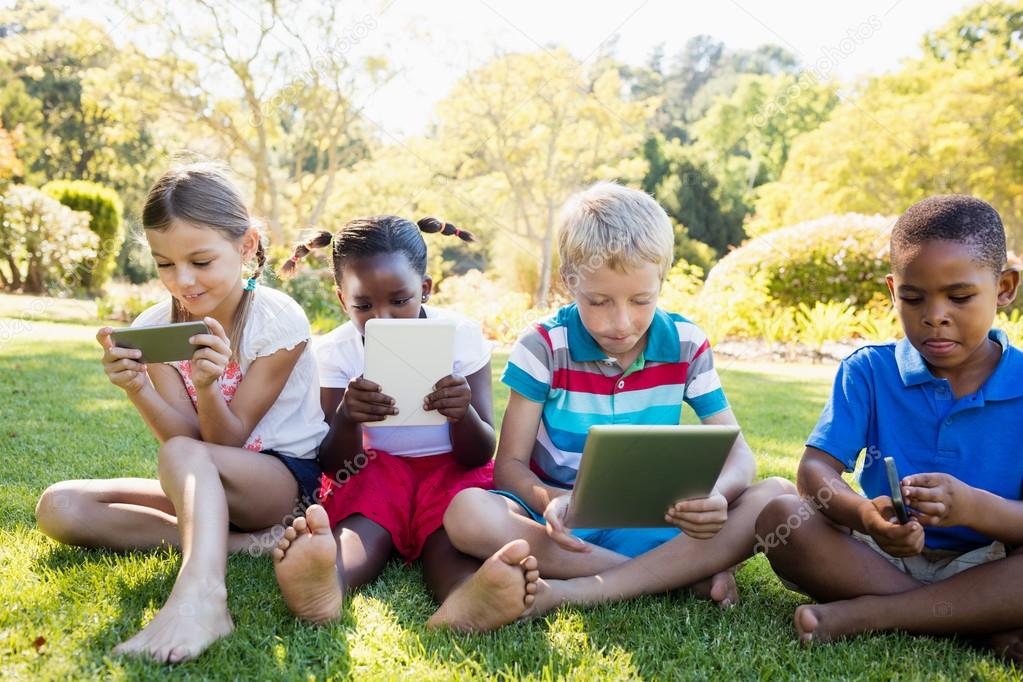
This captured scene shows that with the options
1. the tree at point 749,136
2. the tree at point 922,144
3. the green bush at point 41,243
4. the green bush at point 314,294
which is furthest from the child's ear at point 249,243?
the tree at point 749,136

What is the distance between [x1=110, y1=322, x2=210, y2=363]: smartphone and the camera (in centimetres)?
239

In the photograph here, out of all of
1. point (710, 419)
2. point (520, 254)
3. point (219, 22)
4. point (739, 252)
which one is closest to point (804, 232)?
point (739, 252)

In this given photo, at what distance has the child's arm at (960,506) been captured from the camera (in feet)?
6.39

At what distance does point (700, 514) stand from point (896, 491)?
51 cm

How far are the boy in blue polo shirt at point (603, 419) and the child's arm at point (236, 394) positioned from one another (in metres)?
0.73

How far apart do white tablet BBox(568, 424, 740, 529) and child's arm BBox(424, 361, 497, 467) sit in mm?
617

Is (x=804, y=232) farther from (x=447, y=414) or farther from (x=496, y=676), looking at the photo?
(x=496, y=676)

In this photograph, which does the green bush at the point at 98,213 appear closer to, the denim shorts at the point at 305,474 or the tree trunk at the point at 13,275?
the tree trunk at the point at 13,275

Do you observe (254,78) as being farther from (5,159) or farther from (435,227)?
(435,227)

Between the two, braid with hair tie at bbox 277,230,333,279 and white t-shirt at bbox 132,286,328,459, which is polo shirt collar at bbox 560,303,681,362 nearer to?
white t-shirt at bbox 132,286,328,459

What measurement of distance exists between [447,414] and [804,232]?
976 centimetres

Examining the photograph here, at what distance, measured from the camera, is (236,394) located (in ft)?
8.91

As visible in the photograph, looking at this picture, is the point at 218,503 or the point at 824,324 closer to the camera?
the point at 218,503

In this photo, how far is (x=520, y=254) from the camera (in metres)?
16.7
